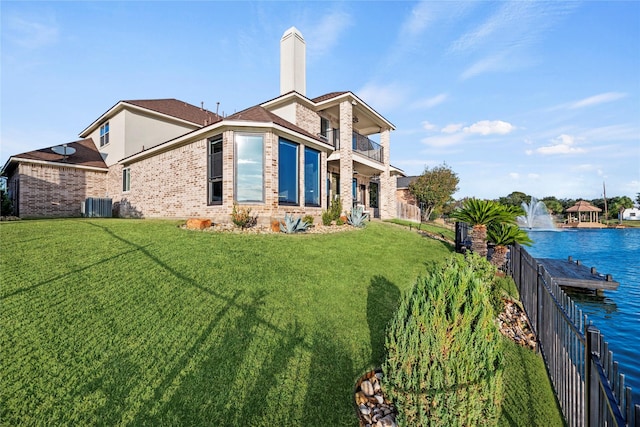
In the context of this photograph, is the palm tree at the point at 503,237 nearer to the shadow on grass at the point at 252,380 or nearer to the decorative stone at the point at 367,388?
the shadow on grass at the point at 252,380

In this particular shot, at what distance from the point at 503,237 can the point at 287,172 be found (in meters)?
8.79

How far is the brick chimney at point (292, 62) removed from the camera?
16.6 meters

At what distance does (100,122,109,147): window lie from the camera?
65.5 ft

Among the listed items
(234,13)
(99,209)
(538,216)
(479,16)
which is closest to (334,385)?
(479,16)

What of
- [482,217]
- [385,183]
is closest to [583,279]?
[482,217]

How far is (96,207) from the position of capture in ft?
54.3

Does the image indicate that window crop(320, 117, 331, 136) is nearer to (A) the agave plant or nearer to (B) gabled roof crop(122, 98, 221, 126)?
(B) gabled roof crop(122, 98, 221, 126)

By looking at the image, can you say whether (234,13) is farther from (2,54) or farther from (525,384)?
(525,384)

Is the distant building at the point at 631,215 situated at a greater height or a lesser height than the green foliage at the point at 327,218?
greater

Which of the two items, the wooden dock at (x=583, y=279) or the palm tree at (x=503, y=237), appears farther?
the wooden dock at (x=583, y=279)

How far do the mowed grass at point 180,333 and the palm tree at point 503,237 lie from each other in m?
4.52

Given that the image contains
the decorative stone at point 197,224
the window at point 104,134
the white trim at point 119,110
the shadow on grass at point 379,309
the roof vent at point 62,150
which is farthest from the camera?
the window at point 104,134

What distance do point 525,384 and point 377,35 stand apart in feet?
44.2

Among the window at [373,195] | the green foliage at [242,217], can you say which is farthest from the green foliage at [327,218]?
the window at [373,195]
